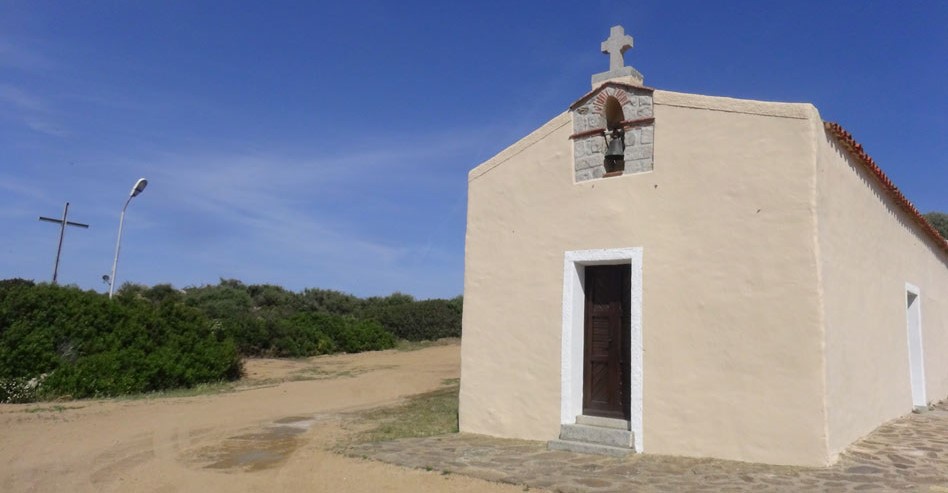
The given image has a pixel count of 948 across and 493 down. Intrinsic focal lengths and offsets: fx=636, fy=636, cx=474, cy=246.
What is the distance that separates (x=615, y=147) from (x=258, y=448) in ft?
18.1

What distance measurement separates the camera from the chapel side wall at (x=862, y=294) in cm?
625

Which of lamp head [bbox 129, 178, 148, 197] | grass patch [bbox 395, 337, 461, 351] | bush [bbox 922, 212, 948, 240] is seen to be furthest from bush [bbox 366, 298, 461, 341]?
bush [bbox 922, 212, 948, 240]

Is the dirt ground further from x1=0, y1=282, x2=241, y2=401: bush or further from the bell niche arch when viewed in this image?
the bell niche arch

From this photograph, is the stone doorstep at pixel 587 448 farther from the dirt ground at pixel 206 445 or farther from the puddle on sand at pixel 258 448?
the puddle on sand at pixel 258 448

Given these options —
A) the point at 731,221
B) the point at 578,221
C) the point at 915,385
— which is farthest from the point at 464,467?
the point at 915,385

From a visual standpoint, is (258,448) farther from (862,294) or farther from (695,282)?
(862,294)

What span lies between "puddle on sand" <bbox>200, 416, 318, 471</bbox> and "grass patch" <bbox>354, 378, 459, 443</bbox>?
894 millimetres

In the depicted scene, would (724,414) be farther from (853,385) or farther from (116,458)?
(116,458)

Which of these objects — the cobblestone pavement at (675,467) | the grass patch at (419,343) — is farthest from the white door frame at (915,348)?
the grass patch at (419,343)

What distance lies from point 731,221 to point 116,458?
696 centimetres

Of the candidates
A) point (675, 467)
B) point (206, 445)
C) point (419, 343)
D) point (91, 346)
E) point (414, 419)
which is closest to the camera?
point (675, 467)

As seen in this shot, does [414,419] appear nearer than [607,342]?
No

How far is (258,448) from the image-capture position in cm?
748

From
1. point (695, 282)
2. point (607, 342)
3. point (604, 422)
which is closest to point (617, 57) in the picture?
point (695, 282)
